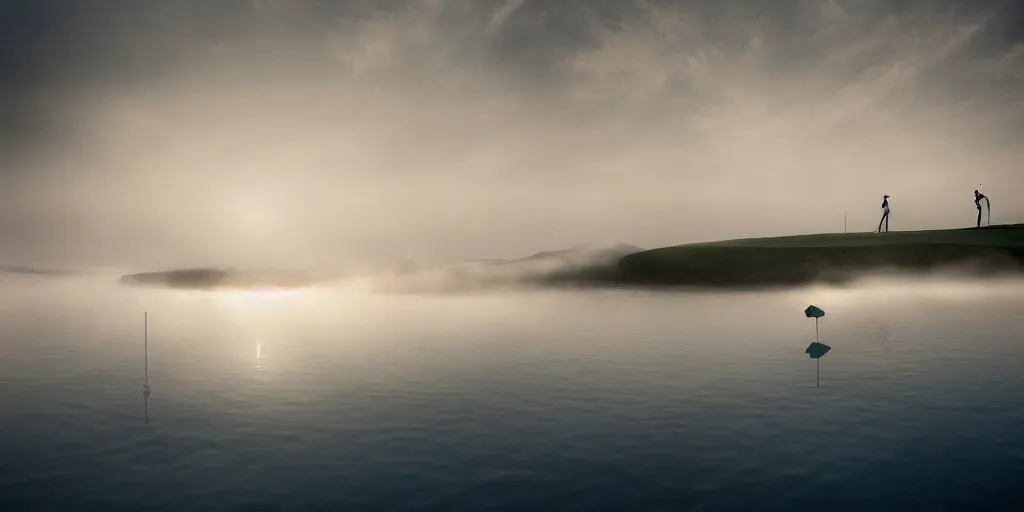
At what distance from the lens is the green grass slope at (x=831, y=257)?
11919 cm

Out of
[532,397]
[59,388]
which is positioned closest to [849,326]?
[532,397]

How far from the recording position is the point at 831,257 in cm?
12700

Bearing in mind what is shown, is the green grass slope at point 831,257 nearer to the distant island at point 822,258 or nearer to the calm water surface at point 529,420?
the distant island at point 822,258

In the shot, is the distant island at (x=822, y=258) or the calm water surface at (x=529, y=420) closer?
the calm water surface at (x=529, y=420)

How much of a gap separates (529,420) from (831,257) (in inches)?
4196

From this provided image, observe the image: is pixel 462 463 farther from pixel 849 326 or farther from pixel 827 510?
pixel 849 326

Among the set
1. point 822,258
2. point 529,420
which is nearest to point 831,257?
point 822,258

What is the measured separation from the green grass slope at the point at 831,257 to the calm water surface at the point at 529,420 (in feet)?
171

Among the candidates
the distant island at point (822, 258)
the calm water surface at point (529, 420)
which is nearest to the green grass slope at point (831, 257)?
the distant island at point (822, 258)

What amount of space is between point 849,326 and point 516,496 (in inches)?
2275

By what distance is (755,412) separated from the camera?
36031 millimetres

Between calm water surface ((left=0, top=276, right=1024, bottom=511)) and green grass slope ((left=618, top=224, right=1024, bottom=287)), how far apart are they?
52.2 meters

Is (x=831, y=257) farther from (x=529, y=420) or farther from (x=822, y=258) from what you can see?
(x=529, y=420)

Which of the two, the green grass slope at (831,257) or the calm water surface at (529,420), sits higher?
the green grass slope at (831,257)
